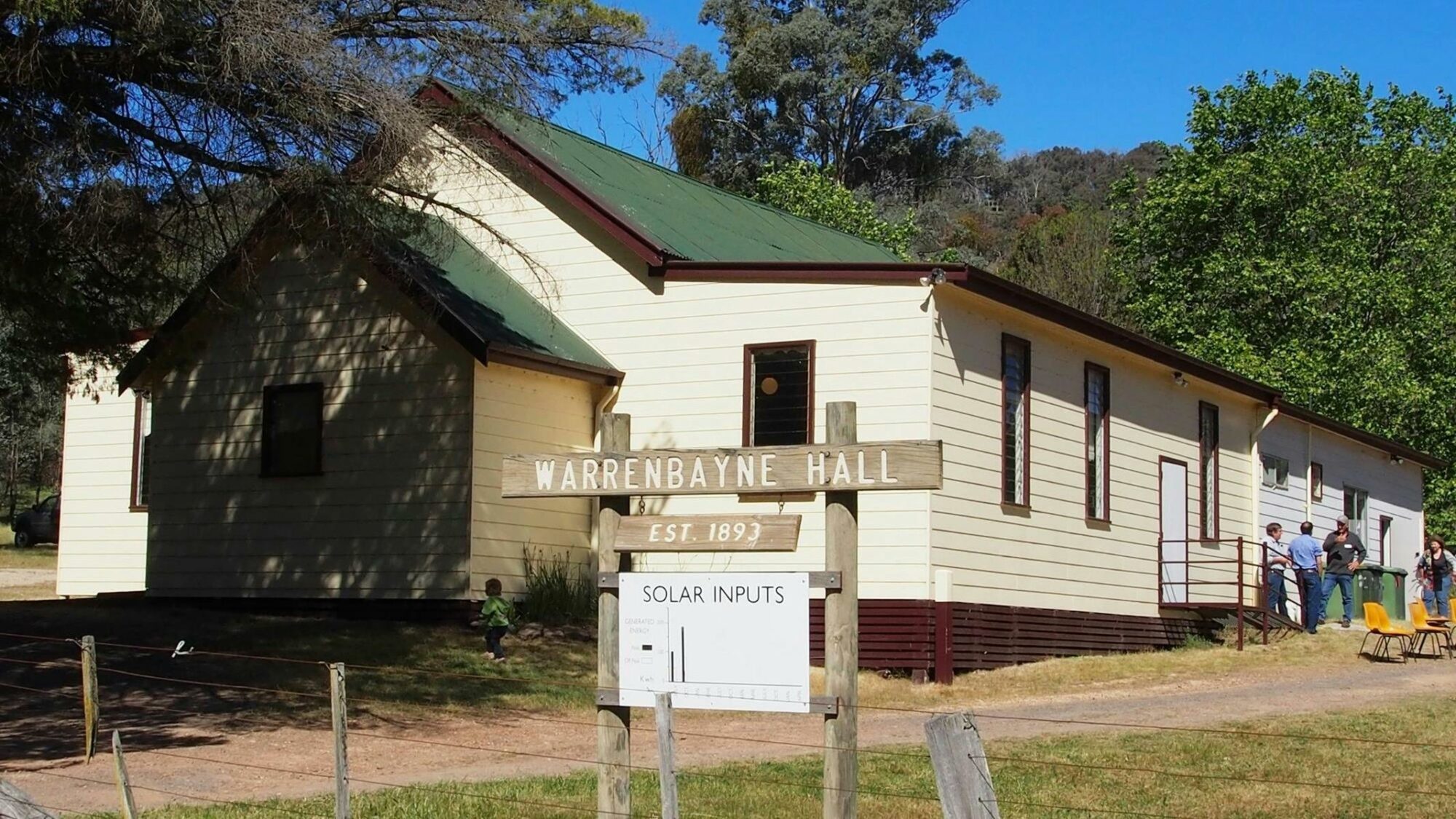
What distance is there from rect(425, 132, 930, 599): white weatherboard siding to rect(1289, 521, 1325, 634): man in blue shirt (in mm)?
8831

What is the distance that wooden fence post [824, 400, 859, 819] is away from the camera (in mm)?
8297

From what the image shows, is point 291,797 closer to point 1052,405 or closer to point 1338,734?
point 1338,734

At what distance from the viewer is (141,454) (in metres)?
25.4

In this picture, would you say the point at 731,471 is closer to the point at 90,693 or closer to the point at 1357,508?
the point at 90,693

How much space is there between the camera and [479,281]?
21.9 meters

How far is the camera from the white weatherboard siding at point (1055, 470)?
1928 centimetres

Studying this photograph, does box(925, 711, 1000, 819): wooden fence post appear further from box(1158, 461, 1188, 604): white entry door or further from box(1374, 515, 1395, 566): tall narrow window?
box(1374, 515, 1395, 566): tall narrow window

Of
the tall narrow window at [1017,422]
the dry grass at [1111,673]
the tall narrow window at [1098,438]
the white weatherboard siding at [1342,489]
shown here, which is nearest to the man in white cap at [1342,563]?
the white weatherboard siding at [1342,489]

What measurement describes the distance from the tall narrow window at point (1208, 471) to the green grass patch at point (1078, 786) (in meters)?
11.8

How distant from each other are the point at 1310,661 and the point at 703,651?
574 inches

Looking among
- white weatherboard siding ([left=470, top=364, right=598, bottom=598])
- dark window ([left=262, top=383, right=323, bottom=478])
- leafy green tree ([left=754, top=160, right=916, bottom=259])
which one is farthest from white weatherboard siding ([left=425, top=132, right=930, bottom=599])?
leafy green tree ([left=754, top=160, right=916, bottom=259])

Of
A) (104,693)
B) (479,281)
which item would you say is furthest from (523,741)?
(479,281)

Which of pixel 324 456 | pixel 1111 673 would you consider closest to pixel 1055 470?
pixel 1111 673

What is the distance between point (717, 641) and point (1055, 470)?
44.5 ft
